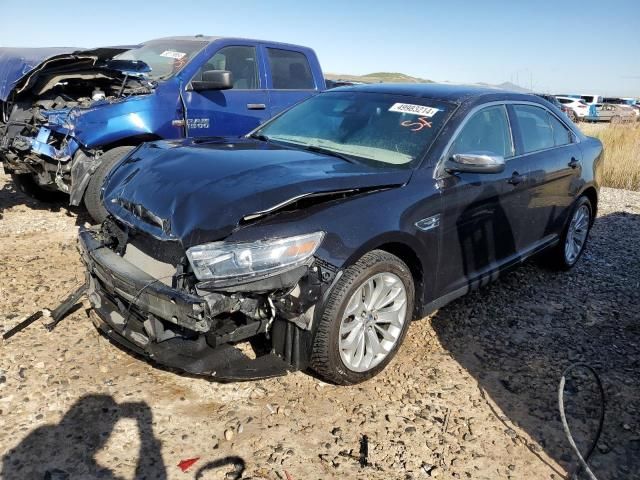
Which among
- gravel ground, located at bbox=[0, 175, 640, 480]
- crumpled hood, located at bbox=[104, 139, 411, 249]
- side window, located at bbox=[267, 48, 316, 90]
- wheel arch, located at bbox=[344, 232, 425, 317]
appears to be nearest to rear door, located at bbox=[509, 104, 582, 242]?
gravel ground, located at bbox=[0, 175, 640, 480]

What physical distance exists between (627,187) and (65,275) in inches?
391

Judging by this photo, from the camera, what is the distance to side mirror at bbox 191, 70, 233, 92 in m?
5.43

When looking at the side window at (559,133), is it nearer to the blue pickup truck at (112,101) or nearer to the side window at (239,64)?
the blue pickup truck at (112,101)

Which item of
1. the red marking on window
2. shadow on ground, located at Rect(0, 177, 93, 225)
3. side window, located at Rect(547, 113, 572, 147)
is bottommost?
shadow on ground, located at Rect(0, 177, 93, 225)

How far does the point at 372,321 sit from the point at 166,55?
14.6 feet

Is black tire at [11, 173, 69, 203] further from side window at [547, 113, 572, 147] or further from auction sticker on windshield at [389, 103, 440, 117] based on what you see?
side window at [547, 113, 572, 147]

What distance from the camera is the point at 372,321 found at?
10.1ft

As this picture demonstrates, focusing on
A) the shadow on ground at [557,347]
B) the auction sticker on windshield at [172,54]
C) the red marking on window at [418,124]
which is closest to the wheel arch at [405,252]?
the shadow on ground at [557,347]

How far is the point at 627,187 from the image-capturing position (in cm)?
1014

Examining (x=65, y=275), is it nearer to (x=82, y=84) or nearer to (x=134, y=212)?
(x=134, y=212)

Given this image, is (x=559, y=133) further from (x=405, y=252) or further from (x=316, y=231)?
(x=316, y=231)

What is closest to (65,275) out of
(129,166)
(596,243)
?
(129,166)

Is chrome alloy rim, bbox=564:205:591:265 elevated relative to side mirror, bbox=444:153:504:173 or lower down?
lower down

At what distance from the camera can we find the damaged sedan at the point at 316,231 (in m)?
2.59
